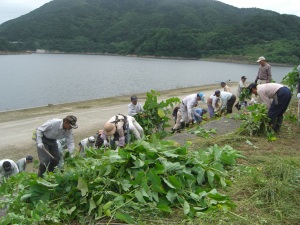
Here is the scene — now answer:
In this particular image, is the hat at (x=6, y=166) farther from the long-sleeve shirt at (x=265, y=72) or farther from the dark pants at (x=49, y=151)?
the long-sleeve shirt at (x=265, y=72)

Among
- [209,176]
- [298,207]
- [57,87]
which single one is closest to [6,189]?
[209,176]

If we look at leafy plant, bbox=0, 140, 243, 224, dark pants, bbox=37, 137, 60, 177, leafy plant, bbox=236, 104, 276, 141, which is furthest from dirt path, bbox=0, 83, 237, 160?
leafy plant, bbox=0, 140, 243, 224

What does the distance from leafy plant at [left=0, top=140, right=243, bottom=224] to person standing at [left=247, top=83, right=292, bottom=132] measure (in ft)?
11.7

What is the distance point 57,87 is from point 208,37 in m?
72.0

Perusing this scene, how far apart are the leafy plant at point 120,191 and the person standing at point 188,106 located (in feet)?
20.6

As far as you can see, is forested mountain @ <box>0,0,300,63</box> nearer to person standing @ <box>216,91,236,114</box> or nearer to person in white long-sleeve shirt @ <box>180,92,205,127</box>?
person standing @ <box>216,91,236,114</box>

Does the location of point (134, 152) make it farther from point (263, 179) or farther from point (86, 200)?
point (263, 179)

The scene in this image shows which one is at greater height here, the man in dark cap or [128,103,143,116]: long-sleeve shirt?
[128,103,143,116]: long-sleeve shirt

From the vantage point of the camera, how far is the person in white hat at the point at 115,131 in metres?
6.92

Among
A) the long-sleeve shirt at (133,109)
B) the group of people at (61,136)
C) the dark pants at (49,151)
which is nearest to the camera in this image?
the group of people at (61,136)

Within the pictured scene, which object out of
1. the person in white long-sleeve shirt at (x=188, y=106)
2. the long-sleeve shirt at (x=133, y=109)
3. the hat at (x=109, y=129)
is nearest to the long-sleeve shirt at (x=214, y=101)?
the person in white long-sleeve shirt at (x=188, y=106)

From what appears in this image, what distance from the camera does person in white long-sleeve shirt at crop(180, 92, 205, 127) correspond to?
10391mm

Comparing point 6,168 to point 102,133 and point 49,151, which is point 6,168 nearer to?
point 49,151

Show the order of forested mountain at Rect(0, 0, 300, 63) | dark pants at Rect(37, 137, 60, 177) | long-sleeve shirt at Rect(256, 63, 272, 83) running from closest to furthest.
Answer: dark pants at Rect(37, 137, 60, 177) → long-sleeve shirt at Rect(256, 63, 272, 83) → forested mountain at Rect(0, 0, 300, 63)
